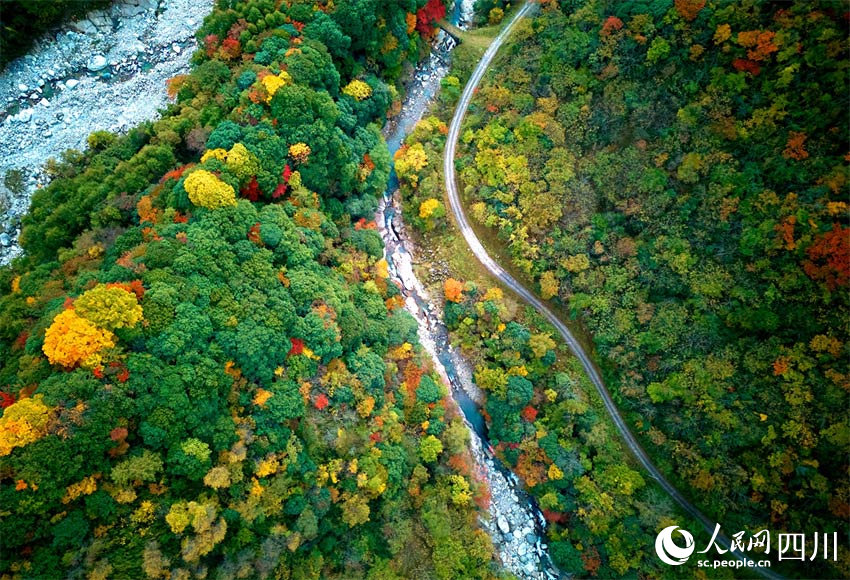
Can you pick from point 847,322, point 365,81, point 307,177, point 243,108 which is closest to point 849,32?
point 847,322

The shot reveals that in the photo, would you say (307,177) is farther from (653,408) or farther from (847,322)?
(847,322)

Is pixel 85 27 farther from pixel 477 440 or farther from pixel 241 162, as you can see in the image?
pixel 477 440

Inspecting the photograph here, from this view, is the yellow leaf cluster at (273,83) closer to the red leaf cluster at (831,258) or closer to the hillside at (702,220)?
the hillside at (702,220)

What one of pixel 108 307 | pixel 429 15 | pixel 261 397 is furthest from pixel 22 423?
pixel 429 15

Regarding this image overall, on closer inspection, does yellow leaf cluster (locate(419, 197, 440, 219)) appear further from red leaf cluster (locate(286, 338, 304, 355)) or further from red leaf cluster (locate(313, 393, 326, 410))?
red leaf cluster (locate(313, 393, 326, 410))

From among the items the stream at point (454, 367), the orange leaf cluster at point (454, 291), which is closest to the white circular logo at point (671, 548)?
the stream at point (454, 367)

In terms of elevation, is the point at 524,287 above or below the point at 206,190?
below
